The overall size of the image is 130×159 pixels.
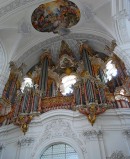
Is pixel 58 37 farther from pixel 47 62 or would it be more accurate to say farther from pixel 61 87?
pixel 61 87

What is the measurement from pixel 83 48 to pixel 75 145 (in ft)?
25.9

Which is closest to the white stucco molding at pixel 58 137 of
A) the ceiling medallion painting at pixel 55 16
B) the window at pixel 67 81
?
the window at pixel 67 81

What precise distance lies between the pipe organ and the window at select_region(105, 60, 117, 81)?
0.26 m

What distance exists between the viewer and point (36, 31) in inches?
593

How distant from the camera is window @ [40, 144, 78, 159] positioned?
9031 millimetres

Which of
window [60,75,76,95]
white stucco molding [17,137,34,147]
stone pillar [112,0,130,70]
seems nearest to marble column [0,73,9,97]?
white stucco molding [17,137,34,147]

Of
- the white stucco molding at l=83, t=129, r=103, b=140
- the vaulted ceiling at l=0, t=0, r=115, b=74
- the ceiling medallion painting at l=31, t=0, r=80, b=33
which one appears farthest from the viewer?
the ceiling medallion painting at l=31, t=0, r=80, b=33

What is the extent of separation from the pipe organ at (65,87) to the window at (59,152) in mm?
1344

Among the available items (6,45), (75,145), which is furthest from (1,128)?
(6,45)

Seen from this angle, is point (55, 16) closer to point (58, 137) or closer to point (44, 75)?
point (44, 75)

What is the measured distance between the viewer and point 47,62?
15.3 meters

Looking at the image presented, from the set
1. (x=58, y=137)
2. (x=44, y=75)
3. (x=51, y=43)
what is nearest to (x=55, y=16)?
(x=51, y=43)

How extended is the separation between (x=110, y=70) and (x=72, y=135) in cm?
632

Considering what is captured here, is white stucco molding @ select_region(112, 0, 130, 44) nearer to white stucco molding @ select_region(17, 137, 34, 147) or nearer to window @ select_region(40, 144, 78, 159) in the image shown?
window @ select_region(40, 144, 78, 159)
